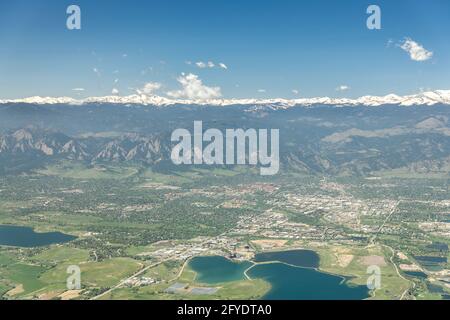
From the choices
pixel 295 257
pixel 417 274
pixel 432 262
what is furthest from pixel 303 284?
pixel 432 262

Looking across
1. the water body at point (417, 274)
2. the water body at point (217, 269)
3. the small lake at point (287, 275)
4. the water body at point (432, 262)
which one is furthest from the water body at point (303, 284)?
the water body at point (432, 262)

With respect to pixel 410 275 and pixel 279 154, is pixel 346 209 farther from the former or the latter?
pixel 279 154

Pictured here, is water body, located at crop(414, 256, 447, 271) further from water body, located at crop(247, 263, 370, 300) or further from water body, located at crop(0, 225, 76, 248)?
water body, located at crop(0, 225, 76, 248)

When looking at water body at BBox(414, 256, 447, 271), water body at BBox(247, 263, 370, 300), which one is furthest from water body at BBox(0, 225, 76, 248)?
water body at BBox(414, 256, 447, 271)

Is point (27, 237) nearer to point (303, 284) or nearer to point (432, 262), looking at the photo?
point (303, 284)
